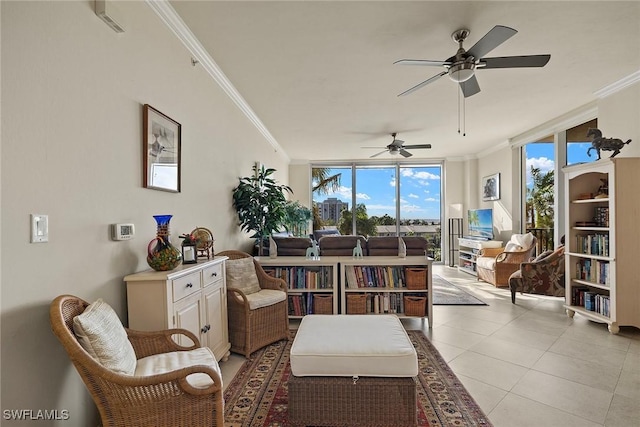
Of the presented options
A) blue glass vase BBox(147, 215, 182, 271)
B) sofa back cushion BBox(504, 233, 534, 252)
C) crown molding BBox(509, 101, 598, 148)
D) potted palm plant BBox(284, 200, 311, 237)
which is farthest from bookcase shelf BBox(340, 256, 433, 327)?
crown molding BBox(509, 101, 598, 148)

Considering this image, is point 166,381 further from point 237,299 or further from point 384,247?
point 384,247

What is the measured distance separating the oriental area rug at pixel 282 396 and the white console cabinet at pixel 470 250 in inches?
173

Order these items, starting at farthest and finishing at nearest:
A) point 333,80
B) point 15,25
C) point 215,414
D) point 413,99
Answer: point 413,99
point 333,80
point 215,414
point 15,25

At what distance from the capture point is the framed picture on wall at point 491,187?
687 centimetres

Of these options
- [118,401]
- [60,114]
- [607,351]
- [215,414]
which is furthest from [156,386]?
[607,351]

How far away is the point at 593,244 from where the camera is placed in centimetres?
358

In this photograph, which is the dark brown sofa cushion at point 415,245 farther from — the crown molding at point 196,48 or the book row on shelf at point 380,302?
the crown molding at point 196,48

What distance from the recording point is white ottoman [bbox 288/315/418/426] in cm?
179

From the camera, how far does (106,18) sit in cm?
177

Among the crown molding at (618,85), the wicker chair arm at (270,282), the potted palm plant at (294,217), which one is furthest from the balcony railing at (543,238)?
the wicker chair arm at (270,282)

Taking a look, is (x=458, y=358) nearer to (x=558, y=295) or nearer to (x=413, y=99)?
(x=558, y=295)

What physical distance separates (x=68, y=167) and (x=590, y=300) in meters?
4.97

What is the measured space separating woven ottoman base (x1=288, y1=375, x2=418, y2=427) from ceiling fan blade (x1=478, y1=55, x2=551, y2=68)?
8.02ft

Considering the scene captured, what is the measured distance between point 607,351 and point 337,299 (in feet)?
8.40
